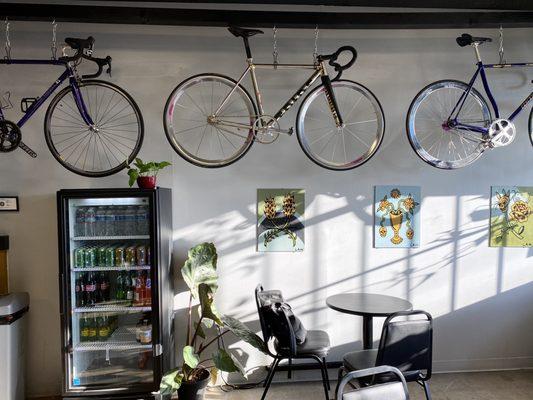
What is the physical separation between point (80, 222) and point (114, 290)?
0.68 meters

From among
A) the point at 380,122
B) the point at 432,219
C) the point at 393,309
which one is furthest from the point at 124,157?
the point at 432,219

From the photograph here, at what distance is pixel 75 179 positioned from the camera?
350cm

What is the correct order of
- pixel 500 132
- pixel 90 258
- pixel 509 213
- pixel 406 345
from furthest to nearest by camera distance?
pixel 509 213, pixel 500 132, pixel 90 258, pixel 406 345

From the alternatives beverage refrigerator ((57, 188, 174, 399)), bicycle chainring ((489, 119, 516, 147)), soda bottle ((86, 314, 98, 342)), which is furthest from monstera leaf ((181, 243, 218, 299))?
bicycle chainring ((489, 119, 516, 147))

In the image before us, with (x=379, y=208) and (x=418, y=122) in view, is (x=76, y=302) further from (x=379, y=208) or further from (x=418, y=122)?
(x=418, y=122)

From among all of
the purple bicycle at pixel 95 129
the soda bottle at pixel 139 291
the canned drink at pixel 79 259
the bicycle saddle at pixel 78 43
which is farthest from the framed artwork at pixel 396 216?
the bicycle saddle at pixel 78 43

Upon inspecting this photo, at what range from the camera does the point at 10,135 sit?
10.6 ft

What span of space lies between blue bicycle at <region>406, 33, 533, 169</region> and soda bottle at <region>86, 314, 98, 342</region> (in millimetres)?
3268

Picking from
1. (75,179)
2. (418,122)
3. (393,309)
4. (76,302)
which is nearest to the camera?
(393,309)

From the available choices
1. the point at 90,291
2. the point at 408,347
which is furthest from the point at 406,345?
the point at 90,291

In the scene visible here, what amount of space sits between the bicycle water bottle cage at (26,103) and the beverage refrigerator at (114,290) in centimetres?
92

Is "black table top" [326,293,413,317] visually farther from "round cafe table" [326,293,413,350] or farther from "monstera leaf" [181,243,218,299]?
"monstera leaf" [181,243,218,299]

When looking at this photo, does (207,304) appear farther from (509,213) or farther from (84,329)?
(509,213)

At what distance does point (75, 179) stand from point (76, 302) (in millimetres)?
1084
